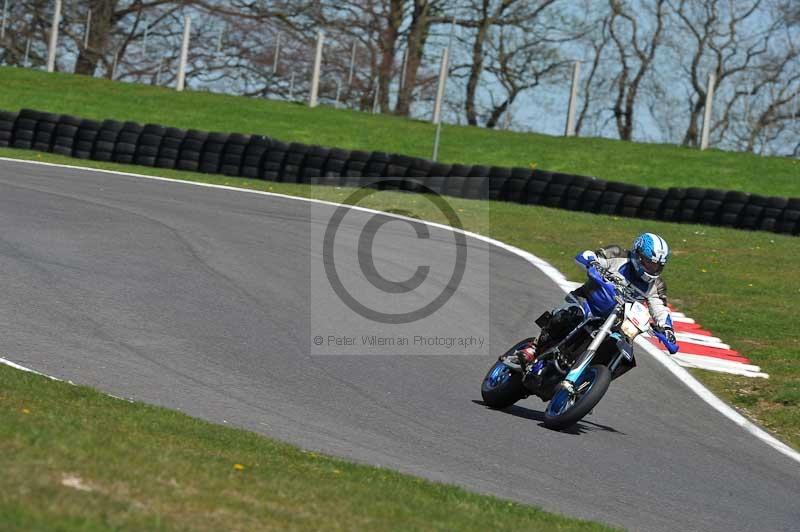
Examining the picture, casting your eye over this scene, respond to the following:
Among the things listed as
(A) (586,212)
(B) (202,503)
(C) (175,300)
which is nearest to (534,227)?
(A) (586,212)

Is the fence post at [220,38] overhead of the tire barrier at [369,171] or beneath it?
overhead

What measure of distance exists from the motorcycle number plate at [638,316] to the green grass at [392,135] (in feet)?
57.7

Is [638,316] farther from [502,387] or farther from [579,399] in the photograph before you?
[502,387]

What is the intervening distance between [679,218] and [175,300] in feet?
43.2

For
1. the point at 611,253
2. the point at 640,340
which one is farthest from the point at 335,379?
the point at 640,340

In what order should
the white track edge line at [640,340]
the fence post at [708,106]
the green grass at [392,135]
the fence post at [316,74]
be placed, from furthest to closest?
the fence post at [316,74], the fence post at [708,106], the green grass at [392,135], the white track edge line at [640,340]

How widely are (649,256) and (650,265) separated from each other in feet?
0.28

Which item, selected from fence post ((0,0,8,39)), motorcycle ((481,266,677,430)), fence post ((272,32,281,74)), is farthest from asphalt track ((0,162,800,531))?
fence post ((0,0,8,39))

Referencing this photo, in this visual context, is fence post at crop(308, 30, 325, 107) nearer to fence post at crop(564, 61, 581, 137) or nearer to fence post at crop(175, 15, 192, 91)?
fence post at crop(175, 15, 192, 91)

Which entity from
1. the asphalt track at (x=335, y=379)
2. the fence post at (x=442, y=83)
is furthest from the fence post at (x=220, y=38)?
the asphalt track at (x=335, y=379)

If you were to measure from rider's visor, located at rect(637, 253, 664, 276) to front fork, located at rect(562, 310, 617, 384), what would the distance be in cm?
38

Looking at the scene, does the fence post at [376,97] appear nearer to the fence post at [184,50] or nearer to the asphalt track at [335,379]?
→ the fence post at [184,50]

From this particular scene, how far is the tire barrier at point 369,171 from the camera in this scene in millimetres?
22125

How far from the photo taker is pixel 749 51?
144 ft
